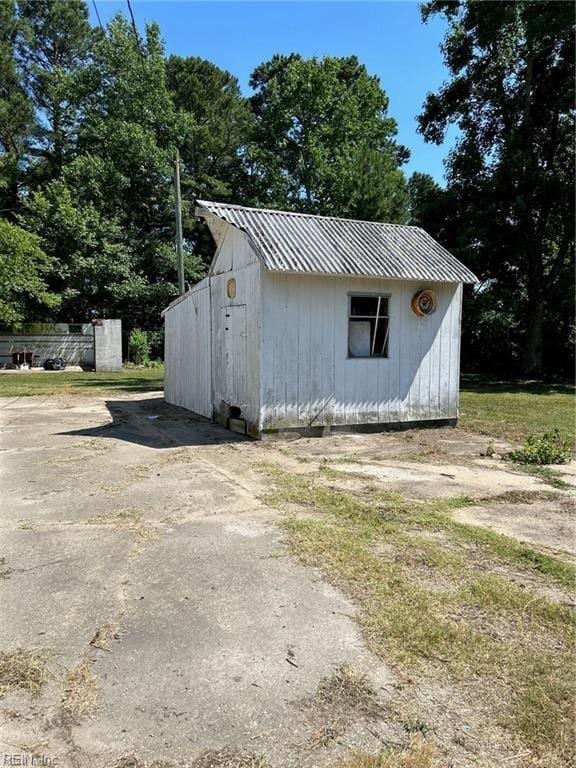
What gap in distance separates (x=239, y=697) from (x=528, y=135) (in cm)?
2002

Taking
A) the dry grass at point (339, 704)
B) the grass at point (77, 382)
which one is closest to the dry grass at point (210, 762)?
the dry grass at point (339, 704)

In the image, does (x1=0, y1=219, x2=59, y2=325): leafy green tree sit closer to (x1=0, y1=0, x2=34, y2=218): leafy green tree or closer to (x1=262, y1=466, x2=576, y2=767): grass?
(x1=0, y1=0, x2=34, y2=218): leafy green tree

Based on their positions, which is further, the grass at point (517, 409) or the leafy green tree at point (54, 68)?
the leafy green tree at point (54, 68)

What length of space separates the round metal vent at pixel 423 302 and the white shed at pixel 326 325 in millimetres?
17

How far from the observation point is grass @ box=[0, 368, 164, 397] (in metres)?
14.5

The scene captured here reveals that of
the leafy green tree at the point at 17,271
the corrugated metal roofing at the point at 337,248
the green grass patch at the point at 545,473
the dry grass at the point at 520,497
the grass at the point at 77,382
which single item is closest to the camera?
the dry grass at the point at 520,497

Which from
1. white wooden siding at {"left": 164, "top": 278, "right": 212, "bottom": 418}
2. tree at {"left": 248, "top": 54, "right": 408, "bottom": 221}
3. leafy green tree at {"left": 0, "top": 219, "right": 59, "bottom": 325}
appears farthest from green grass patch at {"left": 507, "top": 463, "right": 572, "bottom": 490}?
leafy green tree at {"left": 0, "top": 219, "right": 59, "bottom": 325}

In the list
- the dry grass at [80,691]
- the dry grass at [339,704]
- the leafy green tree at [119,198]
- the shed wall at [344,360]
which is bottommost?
the dry grass at [80,691]

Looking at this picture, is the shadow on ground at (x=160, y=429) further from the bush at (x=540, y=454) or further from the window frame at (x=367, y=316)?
the bush at (x=540, y=454)

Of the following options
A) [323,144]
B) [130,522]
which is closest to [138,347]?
[323,144]

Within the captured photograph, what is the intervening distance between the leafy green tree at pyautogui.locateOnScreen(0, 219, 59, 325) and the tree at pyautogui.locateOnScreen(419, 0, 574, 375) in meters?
16.8

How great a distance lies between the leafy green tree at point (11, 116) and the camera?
26.7 metres

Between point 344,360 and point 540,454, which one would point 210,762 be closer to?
point 540,454

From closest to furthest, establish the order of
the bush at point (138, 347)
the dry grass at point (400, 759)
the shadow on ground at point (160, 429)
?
1. the dry grass at point (400, 759)
2. the shadow on ground at point (160, 429)
3. the bush at point (138, 347)
